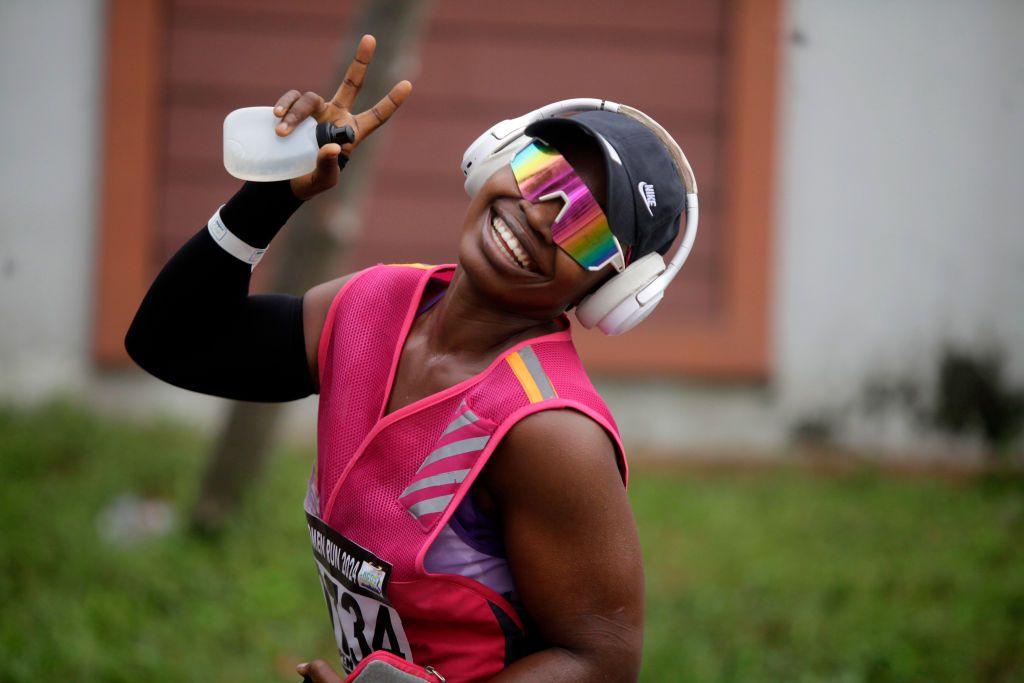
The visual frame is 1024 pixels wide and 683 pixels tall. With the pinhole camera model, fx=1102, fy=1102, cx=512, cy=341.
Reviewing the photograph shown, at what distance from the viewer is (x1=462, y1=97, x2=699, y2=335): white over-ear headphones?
Answer: 1909 mm

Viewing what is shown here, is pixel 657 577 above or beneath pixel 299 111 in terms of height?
beneath

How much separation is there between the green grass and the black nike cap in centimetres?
245

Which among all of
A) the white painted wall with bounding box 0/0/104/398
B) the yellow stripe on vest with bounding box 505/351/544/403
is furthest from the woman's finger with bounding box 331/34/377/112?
the white painted wall with bounding box 0/0/104/398

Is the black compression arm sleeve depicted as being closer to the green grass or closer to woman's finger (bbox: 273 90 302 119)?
woman's finger (bbox: 273 90 302 119)

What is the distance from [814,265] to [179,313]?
5.06 metres

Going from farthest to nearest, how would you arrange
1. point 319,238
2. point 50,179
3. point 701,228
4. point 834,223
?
1. point 701,228
2. point 834,223
3. point 50,179
4. point 319,238

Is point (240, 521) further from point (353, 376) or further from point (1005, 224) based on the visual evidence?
point (1005, 224)

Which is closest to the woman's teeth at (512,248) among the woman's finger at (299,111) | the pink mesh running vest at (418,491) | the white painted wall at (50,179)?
the pink mesh running vest at (418,491)

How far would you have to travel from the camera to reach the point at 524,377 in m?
1.80

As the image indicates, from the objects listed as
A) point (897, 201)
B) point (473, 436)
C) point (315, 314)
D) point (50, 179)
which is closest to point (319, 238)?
point (50, 179)

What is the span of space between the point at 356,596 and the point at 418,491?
10.2 inches

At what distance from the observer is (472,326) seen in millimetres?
1919

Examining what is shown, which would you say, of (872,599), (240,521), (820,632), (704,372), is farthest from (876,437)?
(240,521)

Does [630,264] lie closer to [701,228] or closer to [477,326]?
[477,326]
